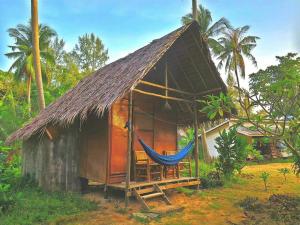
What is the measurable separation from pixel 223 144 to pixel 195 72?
2.78 m

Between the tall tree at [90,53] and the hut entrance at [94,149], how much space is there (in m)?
19.6

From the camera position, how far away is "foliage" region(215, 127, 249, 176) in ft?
30.8

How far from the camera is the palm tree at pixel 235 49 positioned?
1973 centimetres

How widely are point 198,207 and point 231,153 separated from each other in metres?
3.48

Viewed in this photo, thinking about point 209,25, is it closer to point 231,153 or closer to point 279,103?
point 231,153

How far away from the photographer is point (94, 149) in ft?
24.5

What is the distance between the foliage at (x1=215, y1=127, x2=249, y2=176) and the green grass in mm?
4760

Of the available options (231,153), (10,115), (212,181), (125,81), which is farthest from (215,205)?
(10,115)

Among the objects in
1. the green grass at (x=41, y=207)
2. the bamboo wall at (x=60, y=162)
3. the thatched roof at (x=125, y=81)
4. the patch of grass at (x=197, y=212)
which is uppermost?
the thatched roof at (x=125, y=81)

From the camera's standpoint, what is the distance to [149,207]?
603cm

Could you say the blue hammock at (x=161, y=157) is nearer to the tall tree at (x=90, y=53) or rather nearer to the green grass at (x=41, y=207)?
the green grass at (x=41, y=207)

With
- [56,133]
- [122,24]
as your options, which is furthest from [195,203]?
[122,24]

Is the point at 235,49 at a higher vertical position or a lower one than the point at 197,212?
higher

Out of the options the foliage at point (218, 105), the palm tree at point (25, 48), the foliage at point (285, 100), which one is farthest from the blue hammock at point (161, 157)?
the palm tree at point (25, 48)
